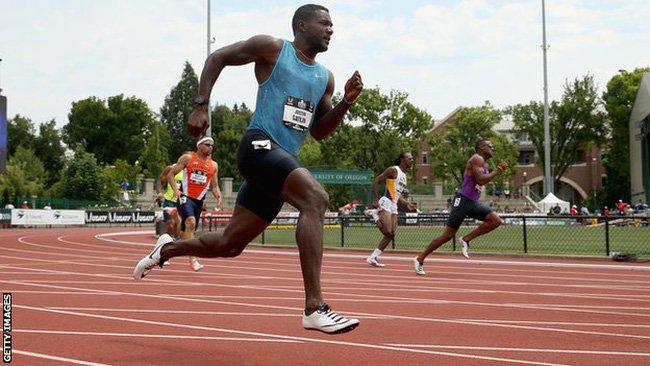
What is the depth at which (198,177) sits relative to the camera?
462 inches

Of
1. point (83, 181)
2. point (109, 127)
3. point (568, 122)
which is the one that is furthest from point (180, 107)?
point (568, 122)

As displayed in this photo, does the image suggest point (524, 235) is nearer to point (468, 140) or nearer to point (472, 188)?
point (472, 188)

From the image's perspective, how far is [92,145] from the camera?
Result: 9462 cm

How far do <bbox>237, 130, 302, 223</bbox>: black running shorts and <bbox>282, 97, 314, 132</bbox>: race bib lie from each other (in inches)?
7.7

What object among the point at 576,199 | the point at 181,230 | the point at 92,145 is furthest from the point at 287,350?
the point at 576,199

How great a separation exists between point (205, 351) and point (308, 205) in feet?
3.84

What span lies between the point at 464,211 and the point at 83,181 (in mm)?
52463

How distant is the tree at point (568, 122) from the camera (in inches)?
2879

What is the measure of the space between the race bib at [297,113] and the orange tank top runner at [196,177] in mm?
7021

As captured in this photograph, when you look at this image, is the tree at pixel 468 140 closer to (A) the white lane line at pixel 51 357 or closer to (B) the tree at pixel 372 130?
(B) the tree at pixel 372 130

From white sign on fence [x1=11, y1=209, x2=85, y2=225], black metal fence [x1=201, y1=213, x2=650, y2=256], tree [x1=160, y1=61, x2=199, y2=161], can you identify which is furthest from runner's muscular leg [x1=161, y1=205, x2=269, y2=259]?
tree [x1=160, y1=61, x2=199, y2=161]

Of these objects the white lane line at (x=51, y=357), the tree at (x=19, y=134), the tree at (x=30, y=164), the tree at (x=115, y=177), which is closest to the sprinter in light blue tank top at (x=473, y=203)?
the white lane line at (x=51, y=357)

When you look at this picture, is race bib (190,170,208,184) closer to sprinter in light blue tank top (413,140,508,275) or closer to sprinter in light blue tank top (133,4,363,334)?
sprinter in light blue tank top (413,140,508,275)

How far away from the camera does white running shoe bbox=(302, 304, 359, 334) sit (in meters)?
4.09
